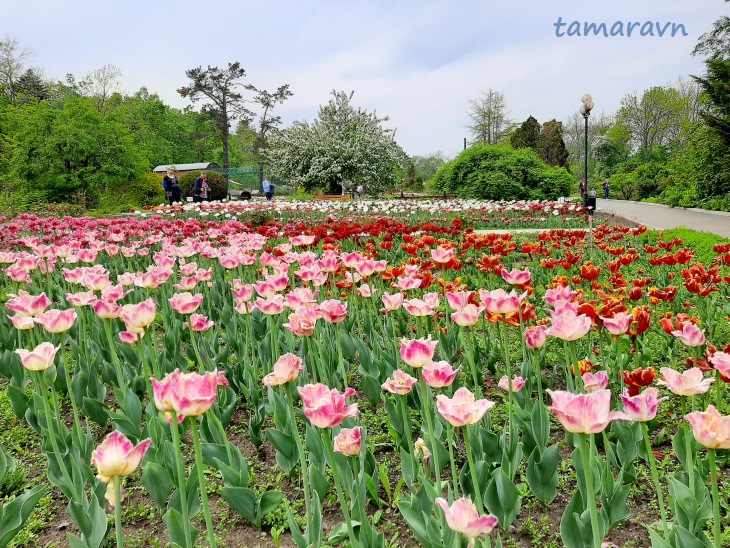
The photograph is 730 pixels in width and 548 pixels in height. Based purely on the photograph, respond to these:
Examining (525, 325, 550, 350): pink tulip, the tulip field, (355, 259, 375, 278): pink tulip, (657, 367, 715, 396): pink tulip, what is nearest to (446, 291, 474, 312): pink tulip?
the tulip field

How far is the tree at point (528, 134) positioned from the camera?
1827 inches

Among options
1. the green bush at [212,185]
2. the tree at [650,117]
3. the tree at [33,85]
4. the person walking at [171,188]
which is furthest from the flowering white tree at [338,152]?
the tree at [650,117]

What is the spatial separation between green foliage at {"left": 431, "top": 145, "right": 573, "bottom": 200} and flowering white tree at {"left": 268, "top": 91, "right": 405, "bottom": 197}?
467 cm

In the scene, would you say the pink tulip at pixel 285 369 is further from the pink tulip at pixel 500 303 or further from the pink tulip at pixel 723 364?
the pink tulip at pixel 723 364

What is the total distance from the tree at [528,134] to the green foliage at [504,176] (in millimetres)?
24981

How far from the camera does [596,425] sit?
1060mm

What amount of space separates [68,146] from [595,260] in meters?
18.0

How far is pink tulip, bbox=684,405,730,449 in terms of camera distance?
3.69ft

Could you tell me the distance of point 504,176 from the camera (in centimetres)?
2142

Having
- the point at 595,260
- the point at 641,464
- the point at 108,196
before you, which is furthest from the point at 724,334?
the point at 108,196

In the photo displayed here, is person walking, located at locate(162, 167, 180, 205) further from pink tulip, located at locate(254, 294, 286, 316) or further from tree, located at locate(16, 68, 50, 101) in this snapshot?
tree, located at locate(16, 68, 50, 101)

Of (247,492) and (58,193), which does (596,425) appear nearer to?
(247,492)

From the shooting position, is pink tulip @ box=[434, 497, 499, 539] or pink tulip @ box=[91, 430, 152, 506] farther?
pink tulip @ box=[91, 430, 152, 506]

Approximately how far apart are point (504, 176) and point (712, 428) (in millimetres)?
21308
